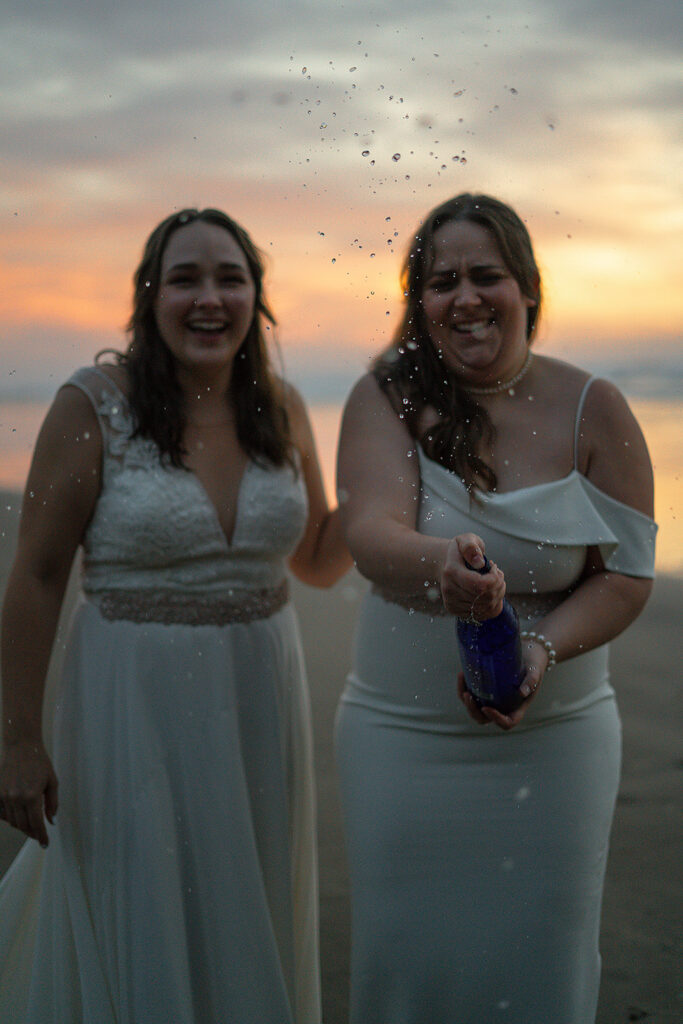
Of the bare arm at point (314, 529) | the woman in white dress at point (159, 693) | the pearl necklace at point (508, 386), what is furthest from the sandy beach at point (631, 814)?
the pearl necklace at point (508, 386)

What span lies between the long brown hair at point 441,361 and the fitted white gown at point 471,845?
0.89ft

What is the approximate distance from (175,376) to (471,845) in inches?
30.6

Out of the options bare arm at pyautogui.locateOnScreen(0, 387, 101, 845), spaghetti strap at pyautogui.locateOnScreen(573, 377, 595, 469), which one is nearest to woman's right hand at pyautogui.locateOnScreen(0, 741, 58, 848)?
bare arm at pyautogui.locateOnScreen(0, 387, 101, 845)

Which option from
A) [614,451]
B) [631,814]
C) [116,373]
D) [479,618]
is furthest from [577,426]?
[631,814]

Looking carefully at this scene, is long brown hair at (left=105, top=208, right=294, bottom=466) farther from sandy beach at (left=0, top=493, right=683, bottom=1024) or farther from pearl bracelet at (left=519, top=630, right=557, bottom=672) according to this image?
pearl bracelet at (left=519, top=630, right=557, bottom=672)

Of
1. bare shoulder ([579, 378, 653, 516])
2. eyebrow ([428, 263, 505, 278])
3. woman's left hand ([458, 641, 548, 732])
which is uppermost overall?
eyebrow ([428, 263, 505, 278])

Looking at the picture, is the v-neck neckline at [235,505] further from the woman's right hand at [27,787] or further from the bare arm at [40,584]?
the woman's right hand at [27,787]

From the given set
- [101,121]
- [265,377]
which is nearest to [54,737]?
[265,377]

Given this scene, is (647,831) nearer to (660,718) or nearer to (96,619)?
(660,718)

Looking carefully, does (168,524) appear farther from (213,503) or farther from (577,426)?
(577,426)

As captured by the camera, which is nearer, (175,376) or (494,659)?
(494,659)

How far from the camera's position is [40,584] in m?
1.51

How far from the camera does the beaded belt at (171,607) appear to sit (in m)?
1.55

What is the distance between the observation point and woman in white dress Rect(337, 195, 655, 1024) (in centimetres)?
119
